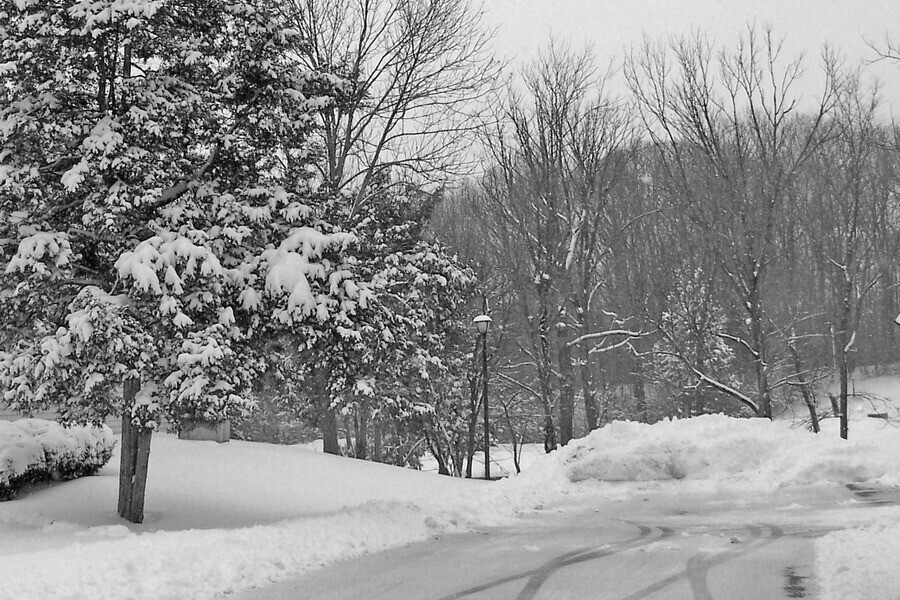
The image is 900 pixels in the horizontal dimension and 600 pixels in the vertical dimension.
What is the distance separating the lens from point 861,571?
6.41 m

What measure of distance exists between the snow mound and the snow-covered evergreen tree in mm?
6379

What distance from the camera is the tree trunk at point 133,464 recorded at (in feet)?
35.3

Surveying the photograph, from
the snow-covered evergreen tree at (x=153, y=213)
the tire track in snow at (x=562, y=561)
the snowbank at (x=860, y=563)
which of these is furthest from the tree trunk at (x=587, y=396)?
the snowbank at (x=860, y=563)

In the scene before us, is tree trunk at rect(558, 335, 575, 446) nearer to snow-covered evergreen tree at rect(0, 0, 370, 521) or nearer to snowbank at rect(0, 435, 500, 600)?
snowbank at rect(0, 435, 500, 600)

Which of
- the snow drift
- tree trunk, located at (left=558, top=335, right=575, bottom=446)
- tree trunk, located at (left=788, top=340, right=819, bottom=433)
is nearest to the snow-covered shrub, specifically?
the snow drift

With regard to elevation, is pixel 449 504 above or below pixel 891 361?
below

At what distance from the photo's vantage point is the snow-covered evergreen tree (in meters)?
9.79

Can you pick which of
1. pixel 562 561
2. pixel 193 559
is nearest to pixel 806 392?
pixel 562 561

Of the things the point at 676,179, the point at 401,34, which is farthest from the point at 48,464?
the point at 676,179

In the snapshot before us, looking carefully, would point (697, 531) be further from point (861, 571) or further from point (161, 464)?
point (161, 464)

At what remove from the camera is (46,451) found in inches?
498

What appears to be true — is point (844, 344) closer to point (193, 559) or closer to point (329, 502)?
point (329, 502)

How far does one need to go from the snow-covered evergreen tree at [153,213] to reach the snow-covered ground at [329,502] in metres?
1.68

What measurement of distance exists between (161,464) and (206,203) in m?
6.13
